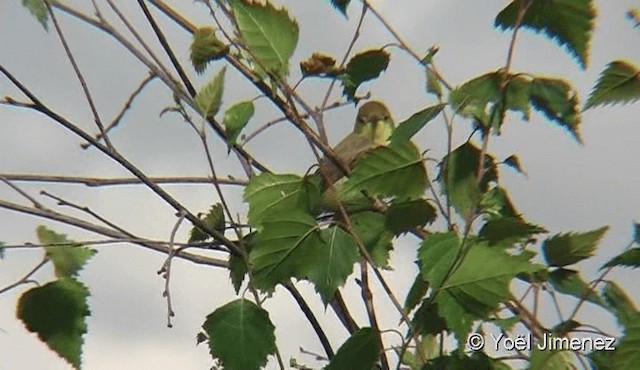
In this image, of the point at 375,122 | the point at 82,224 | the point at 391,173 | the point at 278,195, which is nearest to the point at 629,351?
the point at 391,173

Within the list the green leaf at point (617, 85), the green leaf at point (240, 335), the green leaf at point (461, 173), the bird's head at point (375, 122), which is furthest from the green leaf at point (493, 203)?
the bird's head at point (375, 122)

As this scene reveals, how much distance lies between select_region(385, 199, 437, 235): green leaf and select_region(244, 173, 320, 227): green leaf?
0.11 m

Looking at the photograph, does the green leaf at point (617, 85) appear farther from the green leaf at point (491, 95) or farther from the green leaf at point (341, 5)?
the green leaf at point (341, 5)

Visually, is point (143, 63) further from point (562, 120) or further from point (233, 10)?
point (562, 120)

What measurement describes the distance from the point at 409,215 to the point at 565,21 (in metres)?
0.25

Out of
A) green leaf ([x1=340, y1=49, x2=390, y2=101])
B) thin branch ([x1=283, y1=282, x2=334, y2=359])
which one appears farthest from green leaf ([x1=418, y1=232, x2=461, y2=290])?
thin branch ([x1=283, y1=282, x2=334, y2=359])

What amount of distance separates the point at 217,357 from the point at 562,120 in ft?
1.45

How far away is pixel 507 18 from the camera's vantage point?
3.39 ft

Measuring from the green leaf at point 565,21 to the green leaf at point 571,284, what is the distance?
264 millimetres

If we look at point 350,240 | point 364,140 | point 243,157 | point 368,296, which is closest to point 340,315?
point 368,296

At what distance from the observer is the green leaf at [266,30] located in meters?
1.18

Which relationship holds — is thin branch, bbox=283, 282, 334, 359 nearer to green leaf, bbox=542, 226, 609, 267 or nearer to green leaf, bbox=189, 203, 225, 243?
green leaf, bbox=189, 203, 225, 243

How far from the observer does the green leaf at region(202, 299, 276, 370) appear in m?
1.07

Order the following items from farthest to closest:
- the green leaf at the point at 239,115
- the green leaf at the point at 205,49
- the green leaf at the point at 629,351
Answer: the green leaf at the point at 205,49
the green leaf at the point at 239,115
the green leaf at the point at 629,351
